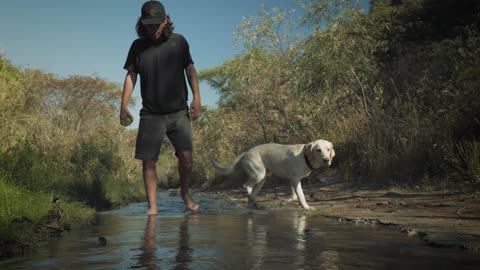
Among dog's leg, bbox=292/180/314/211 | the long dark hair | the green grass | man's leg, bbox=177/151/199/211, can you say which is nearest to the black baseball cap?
the long dark hair

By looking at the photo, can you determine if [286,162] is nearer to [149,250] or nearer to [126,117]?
[126,117]

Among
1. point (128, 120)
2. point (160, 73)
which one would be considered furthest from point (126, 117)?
point (160, 73)

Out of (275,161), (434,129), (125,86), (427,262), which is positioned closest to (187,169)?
(125,86)

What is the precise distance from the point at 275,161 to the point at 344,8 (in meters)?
6.09

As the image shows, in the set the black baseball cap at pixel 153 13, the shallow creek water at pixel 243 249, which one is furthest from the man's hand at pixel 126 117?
the shallow creek water at pixel 243 249

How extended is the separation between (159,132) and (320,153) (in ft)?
8.56

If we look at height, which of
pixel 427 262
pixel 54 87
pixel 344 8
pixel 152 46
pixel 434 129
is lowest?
pixel 427 262

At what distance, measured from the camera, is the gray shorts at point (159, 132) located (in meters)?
6.76

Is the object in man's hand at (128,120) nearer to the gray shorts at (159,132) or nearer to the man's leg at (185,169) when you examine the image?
the gray shorts at (159,132)

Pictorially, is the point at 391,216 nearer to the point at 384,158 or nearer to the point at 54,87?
the point at 384,158

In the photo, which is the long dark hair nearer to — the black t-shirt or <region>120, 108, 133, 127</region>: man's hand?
the black t-shirt

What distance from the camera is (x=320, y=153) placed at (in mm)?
8086

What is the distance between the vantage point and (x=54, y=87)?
38719 millimetres

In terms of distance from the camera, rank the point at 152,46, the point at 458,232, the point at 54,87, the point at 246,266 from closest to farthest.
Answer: the point at 246,266, the point at 458,232, the point at 152,46, the point at 54,87
